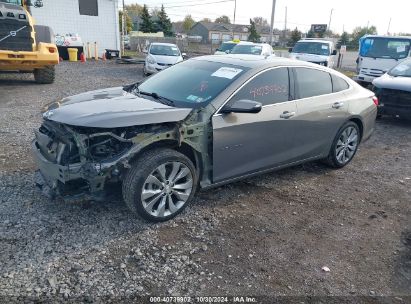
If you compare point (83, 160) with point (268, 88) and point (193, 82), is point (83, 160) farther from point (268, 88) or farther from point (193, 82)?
point (268, 88)

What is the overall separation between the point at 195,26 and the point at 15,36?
82.7 meters

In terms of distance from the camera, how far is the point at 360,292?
2883 mm

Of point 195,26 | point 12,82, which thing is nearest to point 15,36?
point 12,82

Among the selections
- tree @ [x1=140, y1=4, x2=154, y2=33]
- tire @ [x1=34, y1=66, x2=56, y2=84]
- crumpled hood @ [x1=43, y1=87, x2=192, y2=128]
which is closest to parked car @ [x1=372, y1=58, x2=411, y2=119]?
crumpled hood @ [x1=43, y1=87, x2=192, y2=128]

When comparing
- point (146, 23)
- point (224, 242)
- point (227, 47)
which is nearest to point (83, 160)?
point (224, 242)

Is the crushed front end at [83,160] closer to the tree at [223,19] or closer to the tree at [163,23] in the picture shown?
the tree at [163,23]

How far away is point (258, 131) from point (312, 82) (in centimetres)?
127

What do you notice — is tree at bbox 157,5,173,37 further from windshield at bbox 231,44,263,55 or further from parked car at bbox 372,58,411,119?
parked car at bbox 372,58,411,119

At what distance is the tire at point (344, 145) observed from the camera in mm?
5180

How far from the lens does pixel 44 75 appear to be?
11312 mm

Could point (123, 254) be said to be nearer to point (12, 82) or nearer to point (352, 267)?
point (352, 267)

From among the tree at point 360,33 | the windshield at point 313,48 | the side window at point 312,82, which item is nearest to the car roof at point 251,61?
the side window at point 312,82

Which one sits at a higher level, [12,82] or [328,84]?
[328,84]

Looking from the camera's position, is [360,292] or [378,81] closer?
[360,292]
